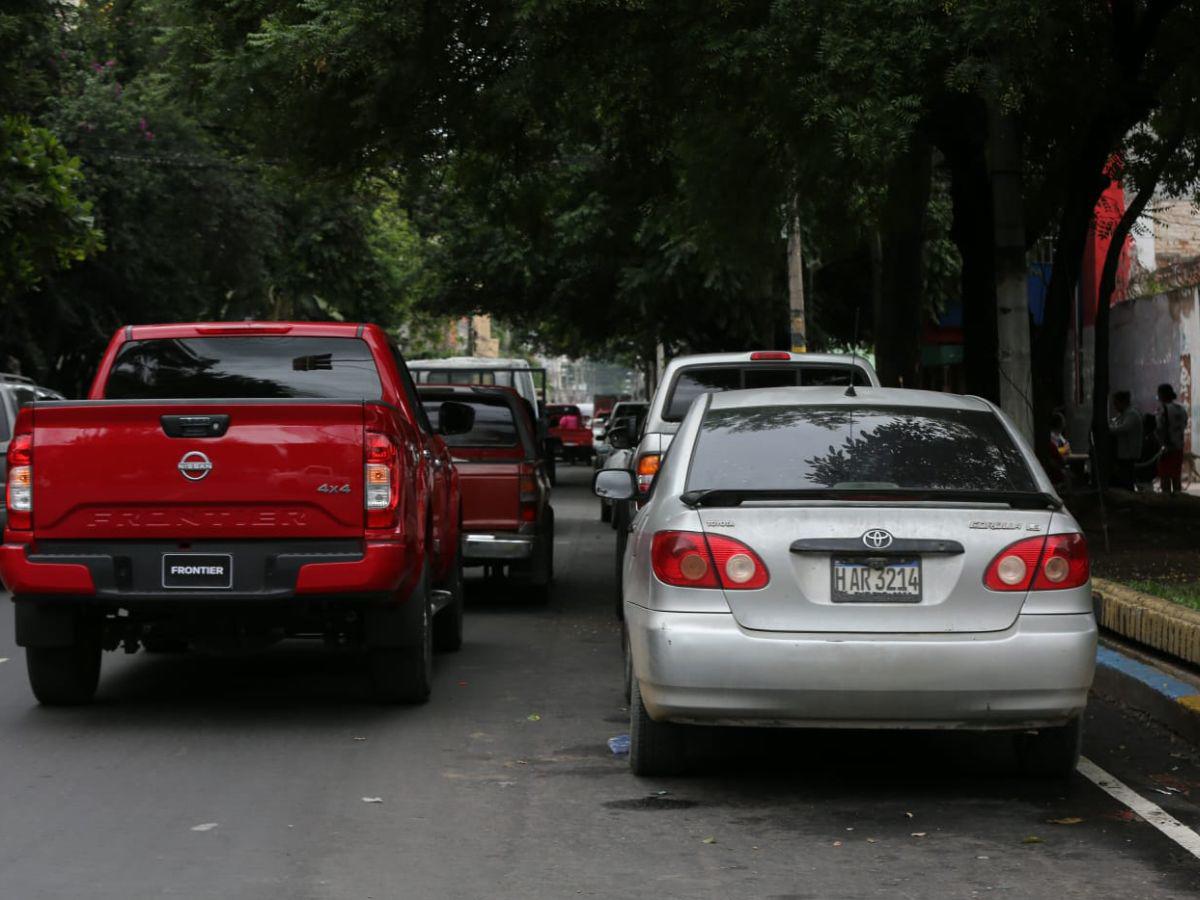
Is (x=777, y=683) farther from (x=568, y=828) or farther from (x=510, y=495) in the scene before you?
(x=510, y=495)

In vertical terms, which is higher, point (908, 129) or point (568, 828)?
point (908, 129)

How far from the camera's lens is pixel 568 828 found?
6.65 m

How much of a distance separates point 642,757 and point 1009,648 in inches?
62.3

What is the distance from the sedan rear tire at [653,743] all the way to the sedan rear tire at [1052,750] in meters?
1.39

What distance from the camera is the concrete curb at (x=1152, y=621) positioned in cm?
953

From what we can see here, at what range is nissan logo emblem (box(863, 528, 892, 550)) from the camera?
686 centimetres

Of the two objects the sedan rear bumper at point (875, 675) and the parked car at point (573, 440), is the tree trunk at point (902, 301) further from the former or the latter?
the parked car at point (573, 440)

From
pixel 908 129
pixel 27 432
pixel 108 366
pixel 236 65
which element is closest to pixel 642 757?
pixel 27 432

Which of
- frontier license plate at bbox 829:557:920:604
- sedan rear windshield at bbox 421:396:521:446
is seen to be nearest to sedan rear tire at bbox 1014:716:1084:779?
frontier license plate at bbox 829:557:920:604

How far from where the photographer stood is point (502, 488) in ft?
47.1

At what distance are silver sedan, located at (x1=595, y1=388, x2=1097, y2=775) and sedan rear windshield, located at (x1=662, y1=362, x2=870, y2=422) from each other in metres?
6.21

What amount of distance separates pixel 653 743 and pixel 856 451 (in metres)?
1.45

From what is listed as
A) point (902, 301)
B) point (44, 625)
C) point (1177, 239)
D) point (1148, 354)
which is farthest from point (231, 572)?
point (1177, 239)

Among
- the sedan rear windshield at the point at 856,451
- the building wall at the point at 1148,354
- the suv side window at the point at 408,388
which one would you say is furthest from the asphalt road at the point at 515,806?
the building wall at the point at 1148,354
